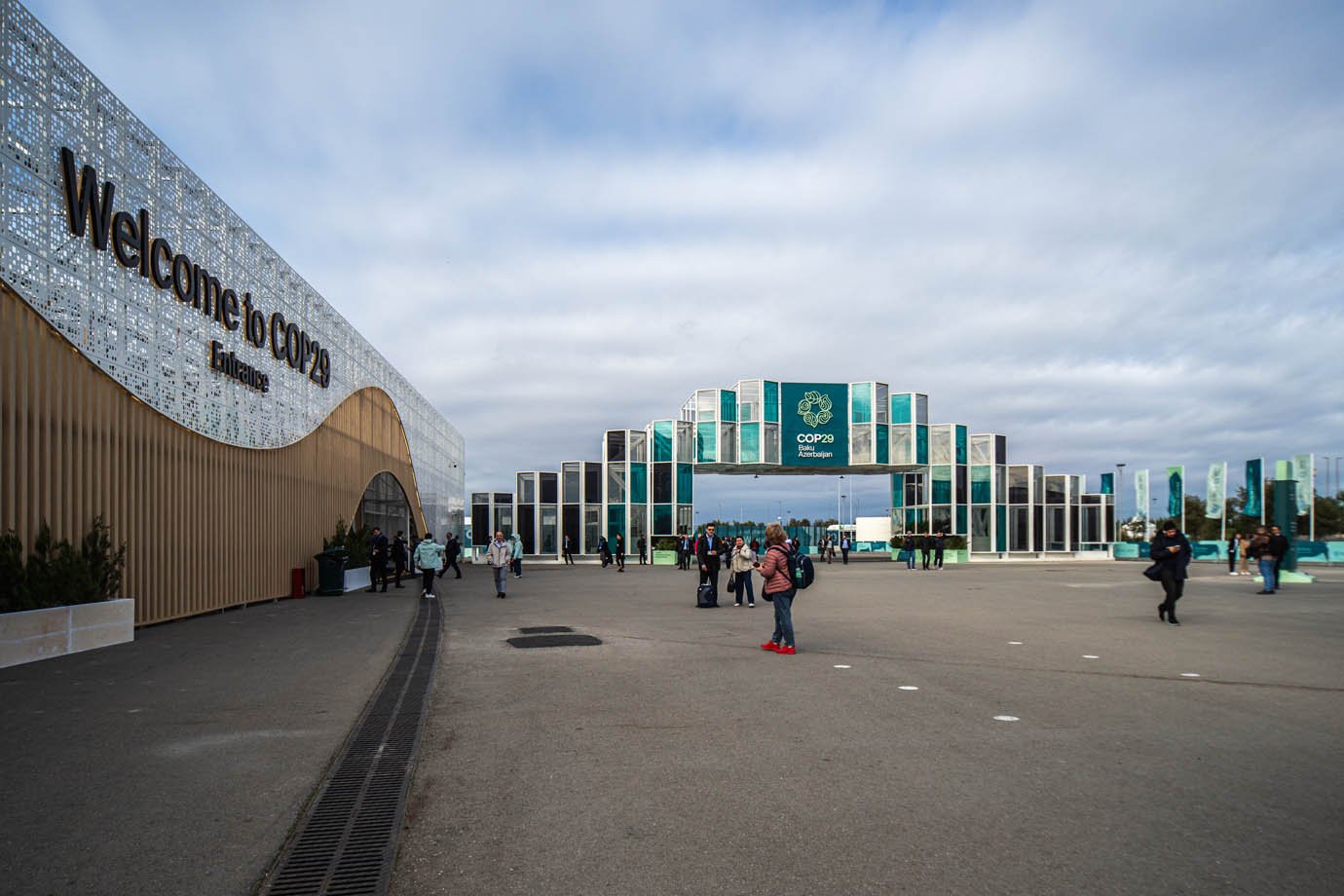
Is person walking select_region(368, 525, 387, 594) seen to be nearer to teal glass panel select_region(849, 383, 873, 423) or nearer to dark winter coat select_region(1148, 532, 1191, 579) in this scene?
dark winter coat select_region(1148, 532, 1191, 579)

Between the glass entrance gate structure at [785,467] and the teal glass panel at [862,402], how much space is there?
5 centimetres

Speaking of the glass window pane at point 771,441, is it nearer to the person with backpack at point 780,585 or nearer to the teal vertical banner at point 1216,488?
the teal vertical banner at point 1216,488

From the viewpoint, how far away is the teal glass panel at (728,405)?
156ft

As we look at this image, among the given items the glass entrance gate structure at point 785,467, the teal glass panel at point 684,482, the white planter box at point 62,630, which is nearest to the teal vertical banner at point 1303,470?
the glass entrance gate structure at point 785,467

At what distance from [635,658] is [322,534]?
17145mm

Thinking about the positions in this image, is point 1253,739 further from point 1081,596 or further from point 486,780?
point 1081,596

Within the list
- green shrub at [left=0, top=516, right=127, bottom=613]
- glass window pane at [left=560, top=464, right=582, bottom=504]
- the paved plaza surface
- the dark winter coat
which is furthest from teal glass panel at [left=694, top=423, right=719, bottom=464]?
green shrub at [left=0, top=516, right=127, bottom=613]

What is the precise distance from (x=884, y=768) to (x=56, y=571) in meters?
10.9

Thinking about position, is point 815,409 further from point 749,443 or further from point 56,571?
point 56,571

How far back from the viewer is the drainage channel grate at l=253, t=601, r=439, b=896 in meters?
4.51

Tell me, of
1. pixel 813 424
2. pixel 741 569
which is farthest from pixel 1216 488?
pixel 741 569

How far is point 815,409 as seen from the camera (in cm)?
4750

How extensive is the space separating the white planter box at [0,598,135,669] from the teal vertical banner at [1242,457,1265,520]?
38539 millimetres

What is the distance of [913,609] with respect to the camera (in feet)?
61.5
